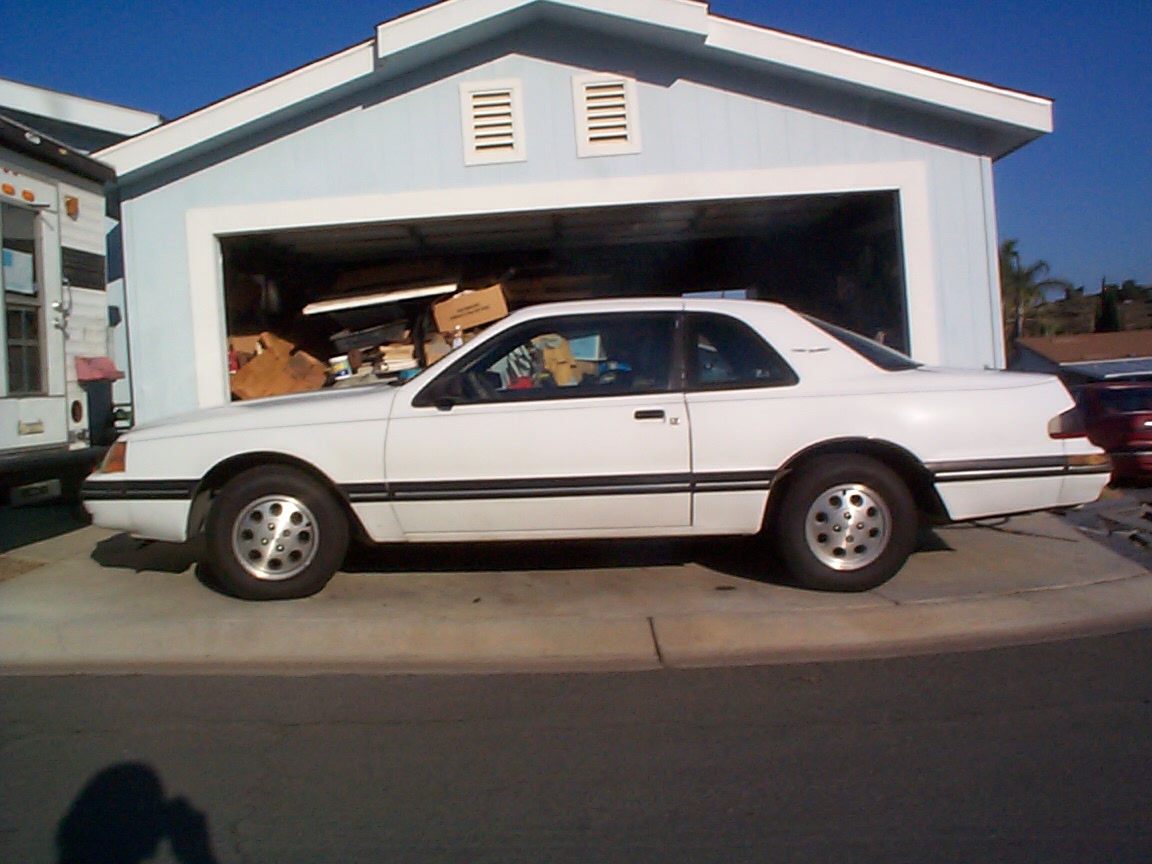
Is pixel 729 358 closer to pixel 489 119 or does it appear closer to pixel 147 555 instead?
pixel 489 119

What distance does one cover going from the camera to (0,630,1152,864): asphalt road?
328 centimetres

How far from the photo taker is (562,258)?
39.5ft

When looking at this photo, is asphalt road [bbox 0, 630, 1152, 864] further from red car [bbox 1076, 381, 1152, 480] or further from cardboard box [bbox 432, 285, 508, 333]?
red car [bbox 1076, 381, 1152, 480]

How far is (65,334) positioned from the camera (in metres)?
7.21

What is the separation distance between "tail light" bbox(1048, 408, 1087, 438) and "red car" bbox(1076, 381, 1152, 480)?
5.35m

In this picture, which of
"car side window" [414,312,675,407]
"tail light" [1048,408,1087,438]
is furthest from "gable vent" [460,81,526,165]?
"tail light" [1048,408,1087,438]

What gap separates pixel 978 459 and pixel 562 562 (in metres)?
2.61

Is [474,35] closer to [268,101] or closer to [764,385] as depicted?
[268,101]

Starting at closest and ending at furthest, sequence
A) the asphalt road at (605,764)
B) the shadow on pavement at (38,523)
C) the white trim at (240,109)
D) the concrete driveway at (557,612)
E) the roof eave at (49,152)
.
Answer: the asphalt road at (605,764) → the concrete driveway at (557,612) → the roof eave at (49,152) → the shadow on pavement at (38,523) → the white trim at (240,109)

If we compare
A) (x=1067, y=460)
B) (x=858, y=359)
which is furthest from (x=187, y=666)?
(x=1067, y=460)

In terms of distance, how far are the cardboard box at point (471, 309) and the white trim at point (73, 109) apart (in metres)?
3.71

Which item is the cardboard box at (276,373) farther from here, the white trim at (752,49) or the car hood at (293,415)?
the car hood at (293,415)

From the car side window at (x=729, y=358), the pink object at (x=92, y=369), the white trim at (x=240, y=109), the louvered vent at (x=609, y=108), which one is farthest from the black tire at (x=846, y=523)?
the white trim at (x=240, y=109)

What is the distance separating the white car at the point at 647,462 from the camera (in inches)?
222
